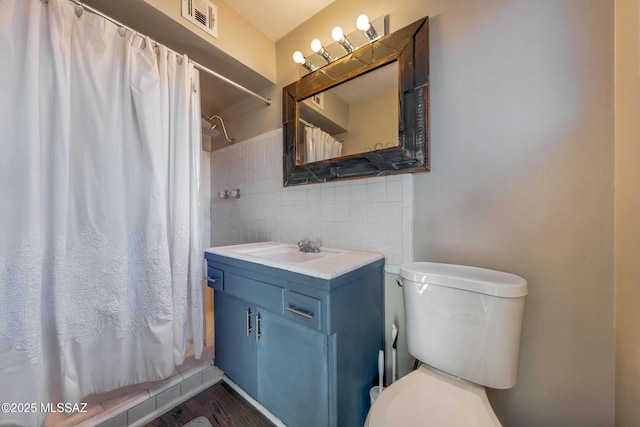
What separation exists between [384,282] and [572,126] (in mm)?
979

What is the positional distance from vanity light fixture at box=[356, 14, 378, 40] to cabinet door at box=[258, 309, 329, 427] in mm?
1494

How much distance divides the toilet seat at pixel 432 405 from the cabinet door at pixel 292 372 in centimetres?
26

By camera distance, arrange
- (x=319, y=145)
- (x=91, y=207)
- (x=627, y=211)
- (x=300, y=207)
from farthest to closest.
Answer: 1. (x=300, y=207)
2. (x=319, y=145)
3. (x=91, y=207)
4. (x=627, y=211)

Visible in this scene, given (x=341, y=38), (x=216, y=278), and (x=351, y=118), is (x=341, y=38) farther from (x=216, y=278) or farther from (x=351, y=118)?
(x=216, y=278)

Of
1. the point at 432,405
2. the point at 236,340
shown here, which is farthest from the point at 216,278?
the point at 432,405

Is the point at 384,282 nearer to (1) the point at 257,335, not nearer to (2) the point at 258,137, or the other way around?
(1) the point at 257,335

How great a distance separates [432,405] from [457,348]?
21cm

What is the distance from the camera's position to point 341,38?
48.7 inches

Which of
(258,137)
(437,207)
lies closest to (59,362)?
(258,137)

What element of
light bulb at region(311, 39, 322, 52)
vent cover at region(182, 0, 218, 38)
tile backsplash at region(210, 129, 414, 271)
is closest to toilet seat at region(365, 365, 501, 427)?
tile backsplash at region(210, 129, 414, 271)

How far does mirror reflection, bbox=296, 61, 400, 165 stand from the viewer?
46.1 inches

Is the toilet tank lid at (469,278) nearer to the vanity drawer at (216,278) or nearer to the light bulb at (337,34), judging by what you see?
the vanity drawer at (216,278)

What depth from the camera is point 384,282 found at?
121cm

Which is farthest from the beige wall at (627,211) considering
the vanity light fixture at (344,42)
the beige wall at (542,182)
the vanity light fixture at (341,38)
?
the vanity light fixture at (341,38)
